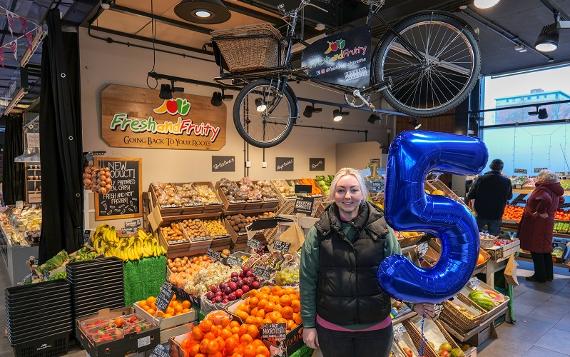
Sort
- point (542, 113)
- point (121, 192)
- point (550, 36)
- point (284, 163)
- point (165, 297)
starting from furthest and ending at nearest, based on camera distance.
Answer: point (284, 163), point (542, 113), point (121, 192), point (550, 36), point (165, 297)

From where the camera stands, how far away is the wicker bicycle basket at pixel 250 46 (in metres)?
3.10

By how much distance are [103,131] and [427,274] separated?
5227 millimetres

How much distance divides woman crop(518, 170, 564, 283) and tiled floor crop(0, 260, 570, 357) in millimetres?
296

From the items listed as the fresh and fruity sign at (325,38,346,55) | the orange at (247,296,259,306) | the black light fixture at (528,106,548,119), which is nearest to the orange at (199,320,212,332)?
the orange at (247,296,259,306)

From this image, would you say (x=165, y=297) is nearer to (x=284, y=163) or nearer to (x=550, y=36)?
(x=550, y=36)

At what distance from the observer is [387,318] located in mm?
2170

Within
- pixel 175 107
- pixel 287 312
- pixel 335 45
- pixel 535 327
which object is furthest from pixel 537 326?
pixel 175 107

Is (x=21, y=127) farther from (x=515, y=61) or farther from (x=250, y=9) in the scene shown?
(x=515, y=61)

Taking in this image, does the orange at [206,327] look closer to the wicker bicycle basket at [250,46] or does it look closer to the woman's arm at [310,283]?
the woman's arm at [310,283]

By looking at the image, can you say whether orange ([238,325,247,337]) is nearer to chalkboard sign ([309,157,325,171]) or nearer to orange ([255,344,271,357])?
orange ([255,344,271,357])

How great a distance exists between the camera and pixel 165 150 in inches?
241

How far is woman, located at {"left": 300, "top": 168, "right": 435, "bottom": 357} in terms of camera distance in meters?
2.04

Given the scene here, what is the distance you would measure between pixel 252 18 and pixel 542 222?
17.0 feet

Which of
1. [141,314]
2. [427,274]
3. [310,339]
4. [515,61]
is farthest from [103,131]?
[515,61]
